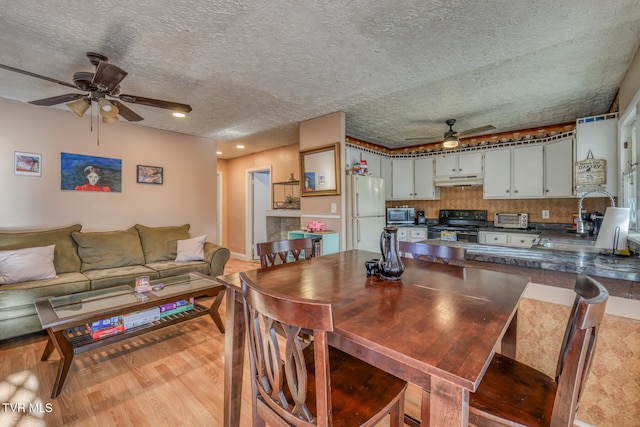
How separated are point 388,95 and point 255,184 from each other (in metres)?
3.89

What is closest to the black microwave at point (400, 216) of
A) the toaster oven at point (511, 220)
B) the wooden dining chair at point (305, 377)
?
the toaster oven at point (511, 220)

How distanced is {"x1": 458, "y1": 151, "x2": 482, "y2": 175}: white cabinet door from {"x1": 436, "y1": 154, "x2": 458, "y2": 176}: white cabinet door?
83 mm

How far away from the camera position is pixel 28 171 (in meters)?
3.28

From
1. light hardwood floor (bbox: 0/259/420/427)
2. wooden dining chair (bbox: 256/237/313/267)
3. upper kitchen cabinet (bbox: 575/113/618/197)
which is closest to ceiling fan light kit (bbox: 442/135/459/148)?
upper kitchen cabinet (bbox: 575/113/618/197)

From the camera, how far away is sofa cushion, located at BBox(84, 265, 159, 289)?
9.60 feet

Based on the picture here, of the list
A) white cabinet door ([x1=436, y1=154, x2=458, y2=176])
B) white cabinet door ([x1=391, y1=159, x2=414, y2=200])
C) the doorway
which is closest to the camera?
white cabinet door ([x1=436, y1=154, x2=458, y2=176])

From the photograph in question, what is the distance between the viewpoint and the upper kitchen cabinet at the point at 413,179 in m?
5.25

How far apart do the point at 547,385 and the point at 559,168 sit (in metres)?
4.02

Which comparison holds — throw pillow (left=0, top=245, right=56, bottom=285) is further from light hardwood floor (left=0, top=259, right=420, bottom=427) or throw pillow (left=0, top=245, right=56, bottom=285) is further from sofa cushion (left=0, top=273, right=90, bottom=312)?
light hardwood floor (left=0, top=259, right=420, bottom=427)

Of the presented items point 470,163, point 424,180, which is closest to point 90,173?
point 424,180

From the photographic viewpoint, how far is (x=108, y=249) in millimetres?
3453

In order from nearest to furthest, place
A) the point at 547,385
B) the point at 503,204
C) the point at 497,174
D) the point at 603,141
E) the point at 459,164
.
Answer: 1. the point at 547,385
2. the point at 603,141
3. the point at 497,174
4. the point at 503,204
5. the point at 459,164

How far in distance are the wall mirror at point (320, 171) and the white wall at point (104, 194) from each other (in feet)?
6.50

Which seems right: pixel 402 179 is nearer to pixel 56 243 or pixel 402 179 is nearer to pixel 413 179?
pixel 413 179
